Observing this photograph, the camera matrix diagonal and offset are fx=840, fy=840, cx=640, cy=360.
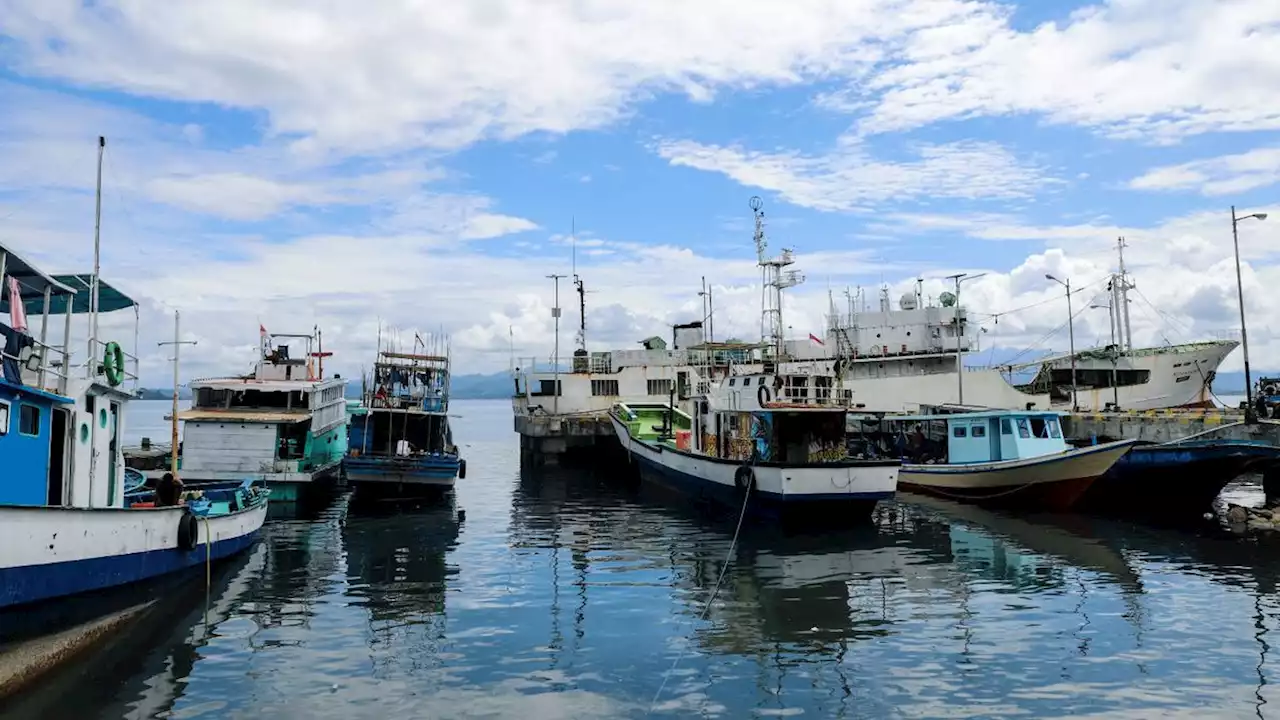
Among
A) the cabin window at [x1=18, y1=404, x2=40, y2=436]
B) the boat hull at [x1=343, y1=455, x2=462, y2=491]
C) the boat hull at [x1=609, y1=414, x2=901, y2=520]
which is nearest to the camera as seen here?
the cabin window at [x1=18, y1=404, x2=40, y2=436]

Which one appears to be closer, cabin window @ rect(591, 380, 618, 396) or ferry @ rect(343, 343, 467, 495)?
ferry @ rect(343, 343, 467, 495)

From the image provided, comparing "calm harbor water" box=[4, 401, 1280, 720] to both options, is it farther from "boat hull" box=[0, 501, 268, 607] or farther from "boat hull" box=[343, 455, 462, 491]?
"boat hull" box=[343, 455, 462, 491]

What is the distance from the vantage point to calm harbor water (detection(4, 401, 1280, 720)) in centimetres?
1205

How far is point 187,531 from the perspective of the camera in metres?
18.0

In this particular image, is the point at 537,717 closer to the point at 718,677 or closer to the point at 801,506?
the point at 718,677

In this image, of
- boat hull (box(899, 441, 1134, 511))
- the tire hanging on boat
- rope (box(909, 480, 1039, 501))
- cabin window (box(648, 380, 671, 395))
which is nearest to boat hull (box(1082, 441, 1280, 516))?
boat hull (box(899, 441, 1134, 511))

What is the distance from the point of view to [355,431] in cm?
3438

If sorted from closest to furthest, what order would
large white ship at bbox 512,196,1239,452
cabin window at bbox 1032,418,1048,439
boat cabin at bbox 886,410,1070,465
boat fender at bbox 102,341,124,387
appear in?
boat fender at bbox 102,341,124,387 < boat cabin at bbox 886,410,1070,465 < cabin window at bbox 1032,418,1048,439 < large white ship at bbox 512,196,1239,452

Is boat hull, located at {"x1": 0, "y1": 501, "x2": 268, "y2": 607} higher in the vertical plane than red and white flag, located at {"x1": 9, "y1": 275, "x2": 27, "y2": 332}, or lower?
lower

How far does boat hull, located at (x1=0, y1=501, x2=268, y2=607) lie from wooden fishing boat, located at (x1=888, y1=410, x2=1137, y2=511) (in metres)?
26.7

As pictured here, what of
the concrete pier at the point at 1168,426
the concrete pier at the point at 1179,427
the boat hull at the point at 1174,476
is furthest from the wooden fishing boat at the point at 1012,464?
the concrete pier at the point at 1168,426

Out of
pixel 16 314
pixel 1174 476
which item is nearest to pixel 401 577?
pixel 16 314

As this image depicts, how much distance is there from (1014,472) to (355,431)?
84.6ft

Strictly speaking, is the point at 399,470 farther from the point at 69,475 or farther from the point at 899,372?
the point at 899,372
